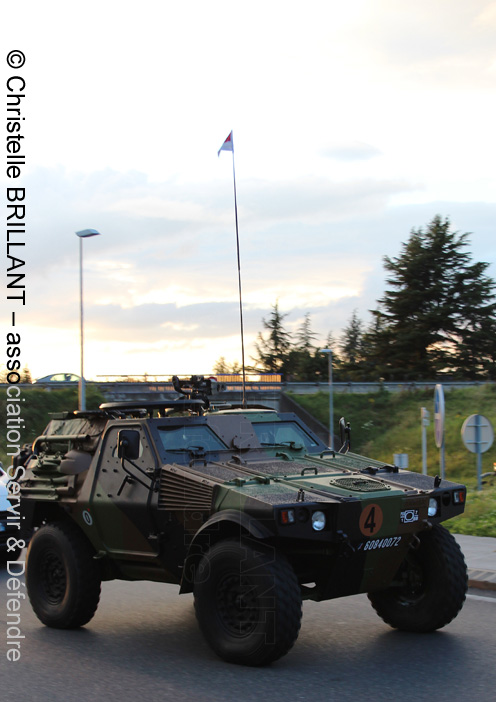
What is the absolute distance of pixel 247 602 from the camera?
21.5 feet

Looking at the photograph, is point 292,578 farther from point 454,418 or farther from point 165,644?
point 454,418

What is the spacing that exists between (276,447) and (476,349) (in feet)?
205

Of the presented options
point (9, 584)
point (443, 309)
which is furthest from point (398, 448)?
point (9, 584)

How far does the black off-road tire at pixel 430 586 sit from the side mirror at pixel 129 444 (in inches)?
92.9

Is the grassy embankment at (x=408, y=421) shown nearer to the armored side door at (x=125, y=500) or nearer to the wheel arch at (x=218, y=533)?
the armored side door at (x=125, y=500)

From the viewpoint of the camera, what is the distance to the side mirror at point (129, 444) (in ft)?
25.2

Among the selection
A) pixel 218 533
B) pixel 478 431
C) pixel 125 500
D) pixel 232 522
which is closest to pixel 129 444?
pixel 125 500

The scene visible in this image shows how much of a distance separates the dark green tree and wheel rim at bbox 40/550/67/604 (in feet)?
199

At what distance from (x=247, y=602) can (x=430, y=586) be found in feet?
5.68

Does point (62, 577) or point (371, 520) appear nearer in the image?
point (371, 520)

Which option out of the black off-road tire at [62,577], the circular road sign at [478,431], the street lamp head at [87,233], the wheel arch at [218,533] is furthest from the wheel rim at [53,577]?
the street lamp head at [87,233]

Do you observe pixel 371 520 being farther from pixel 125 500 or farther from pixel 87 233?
pixel 87 233

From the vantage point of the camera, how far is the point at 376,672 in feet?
21.4

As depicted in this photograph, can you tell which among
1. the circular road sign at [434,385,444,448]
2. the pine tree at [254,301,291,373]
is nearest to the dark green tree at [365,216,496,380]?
the pine tree at [254,301,291,373]
